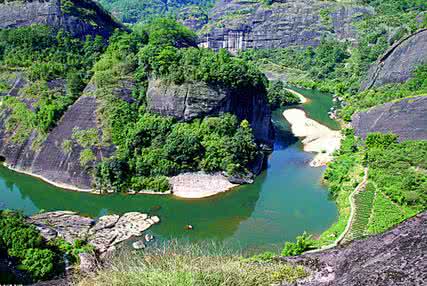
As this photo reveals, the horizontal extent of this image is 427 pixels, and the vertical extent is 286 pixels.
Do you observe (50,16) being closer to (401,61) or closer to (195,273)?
(401,61)

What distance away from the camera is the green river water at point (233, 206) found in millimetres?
25062

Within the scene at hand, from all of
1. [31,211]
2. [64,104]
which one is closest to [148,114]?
[64,104]

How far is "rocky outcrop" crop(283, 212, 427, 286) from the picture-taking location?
18.6ft

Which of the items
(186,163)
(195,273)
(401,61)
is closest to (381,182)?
(186,163)

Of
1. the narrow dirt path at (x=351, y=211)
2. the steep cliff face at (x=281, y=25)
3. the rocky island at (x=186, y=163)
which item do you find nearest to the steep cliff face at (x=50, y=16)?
the rocky island at (x=186, y=163)

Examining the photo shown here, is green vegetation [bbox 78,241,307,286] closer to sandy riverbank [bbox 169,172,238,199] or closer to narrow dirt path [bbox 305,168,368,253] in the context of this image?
narrow dirt path [bbox 305,168,368,253]

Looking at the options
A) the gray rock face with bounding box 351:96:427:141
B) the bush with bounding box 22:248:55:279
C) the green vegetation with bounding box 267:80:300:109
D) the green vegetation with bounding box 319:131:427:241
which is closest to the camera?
the bush with bounding box 22:248:55:279

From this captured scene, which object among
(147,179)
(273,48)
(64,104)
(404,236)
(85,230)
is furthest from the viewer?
(273,48)

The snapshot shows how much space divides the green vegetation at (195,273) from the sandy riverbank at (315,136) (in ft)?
94.6

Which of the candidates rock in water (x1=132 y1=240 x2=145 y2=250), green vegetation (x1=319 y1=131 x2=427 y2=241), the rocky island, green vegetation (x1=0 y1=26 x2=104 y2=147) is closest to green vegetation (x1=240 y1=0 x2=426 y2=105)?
the rocky island

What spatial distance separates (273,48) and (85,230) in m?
74.5

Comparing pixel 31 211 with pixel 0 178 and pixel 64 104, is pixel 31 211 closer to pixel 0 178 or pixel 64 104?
pixel 0 178

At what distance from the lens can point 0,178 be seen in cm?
3394

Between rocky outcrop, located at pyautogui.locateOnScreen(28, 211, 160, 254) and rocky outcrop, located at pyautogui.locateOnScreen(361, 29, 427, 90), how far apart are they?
3637 centimetres
